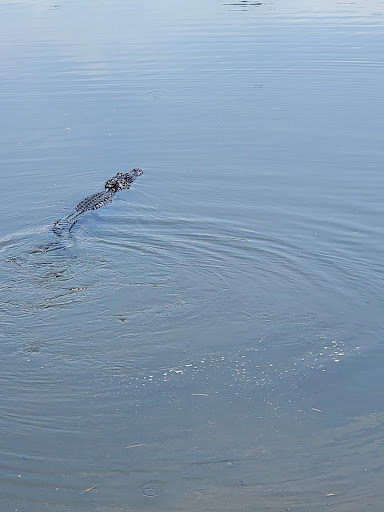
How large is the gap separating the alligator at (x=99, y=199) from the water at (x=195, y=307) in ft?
0.59

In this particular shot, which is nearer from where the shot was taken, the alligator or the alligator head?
the alligator

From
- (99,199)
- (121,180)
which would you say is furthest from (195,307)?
(121,180)

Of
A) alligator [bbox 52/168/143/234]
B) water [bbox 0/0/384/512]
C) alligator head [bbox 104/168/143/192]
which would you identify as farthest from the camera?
alligator head [bbox 104/168/143/192]

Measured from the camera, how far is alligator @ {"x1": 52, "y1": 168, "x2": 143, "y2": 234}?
984 cm

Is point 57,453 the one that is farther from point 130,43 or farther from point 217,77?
point 130,43

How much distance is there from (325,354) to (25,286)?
353cm

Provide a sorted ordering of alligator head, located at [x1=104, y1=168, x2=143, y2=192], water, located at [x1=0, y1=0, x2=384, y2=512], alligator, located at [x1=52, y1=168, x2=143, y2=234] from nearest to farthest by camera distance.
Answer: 1. water, located at [x1=0, y1=0, x2=384, y2=512]
2. alligator, located at [x1=52, y1=168, x2=143, y2=234]
3. alligator head, located at [x1=104, y1=168, x2=143, y2=192]

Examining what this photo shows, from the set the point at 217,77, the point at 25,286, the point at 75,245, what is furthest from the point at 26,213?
the point at 217,77

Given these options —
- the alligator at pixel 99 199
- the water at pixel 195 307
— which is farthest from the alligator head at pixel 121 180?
the water at pixel 195 307

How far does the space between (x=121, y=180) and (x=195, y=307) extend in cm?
469

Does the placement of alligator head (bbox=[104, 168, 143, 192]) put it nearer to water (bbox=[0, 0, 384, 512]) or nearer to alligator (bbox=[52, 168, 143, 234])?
alligator (bbox=[52, 168, 143, 234])

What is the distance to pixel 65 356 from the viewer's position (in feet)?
22.2

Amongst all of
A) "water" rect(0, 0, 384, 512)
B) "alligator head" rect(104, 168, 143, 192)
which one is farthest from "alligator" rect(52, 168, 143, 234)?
"water" rect(0, 0, 384, 512)

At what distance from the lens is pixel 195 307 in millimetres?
7535
